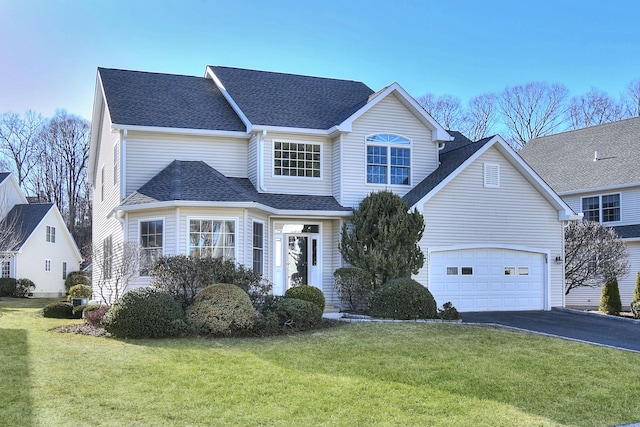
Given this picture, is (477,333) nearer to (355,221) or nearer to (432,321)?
(432,321)

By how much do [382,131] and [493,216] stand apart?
4494 mm

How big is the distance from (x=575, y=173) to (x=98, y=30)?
21.7 metres

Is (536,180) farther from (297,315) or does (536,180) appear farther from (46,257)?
(46,257)

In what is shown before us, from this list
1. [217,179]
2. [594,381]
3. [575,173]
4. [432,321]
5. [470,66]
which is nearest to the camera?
[594,381]

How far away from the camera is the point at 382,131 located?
20.1 metres

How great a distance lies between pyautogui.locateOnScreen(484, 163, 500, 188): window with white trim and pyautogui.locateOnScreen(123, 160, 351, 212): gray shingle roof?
4.67 metres

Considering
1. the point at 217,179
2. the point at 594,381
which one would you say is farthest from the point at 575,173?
the point at 594,381

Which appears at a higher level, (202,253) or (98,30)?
(98,30)

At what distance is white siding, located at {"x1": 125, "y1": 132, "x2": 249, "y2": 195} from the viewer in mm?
18641

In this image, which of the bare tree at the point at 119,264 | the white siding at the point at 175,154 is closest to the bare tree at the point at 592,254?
the white siding at the point at 175,154

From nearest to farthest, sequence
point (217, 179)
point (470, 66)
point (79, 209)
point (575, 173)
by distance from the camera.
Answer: point (217, 179) → point (575, 173) → point (470, 66) → point (79, 209)

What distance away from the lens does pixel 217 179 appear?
58.9 ft

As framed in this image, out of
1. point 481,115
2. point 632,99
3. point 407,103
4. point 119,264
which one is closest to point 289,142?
point 407,103

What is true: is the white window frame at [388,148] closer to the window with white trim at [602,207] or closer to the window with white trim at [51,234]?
the window with white trim at [602,207]
